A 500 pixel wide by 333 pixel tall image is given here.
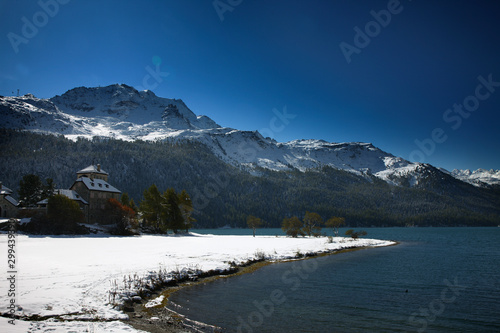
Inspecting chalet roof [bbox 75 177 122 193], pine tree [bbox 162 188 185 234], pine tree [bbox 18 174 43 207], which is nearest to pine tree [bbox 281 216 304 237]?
pine tree [bbox 162 188 185 234]

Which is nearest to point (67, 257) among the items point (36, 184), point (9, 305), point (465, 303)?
point (9, 305)

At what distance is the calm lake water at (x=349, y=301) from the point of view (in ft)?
56.9

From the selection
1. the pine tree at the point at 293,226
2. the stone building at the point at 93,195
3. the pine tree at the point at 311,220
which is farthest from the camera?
the pine tree at the point at 311,220

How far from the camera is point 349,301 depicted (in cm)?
2231

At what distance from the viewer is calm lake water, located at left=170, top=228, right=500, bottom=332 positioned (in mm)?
17344

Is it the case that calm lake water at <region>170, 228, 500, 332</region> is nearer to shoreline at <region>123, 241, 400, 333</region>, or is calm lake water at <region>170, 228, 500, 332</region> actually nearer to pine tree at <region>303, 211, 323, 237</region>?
shoreline at <region>123, 241, 400, 333</region>

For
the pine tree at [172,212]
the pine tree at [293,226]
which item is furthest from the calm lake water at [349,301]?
the pine tree at [293,226]

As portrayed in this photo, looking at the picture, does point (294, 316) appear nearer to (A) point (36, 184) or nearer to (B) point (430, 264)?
(B) point (430, 264)

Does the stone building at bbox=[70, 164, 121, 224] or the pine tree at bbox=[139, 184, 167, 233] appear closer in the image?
the stone building at bbox=[70, 164, 121, 224]

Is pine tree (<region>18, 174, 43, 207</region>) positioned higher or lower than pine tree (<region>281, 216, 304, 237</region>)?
higher

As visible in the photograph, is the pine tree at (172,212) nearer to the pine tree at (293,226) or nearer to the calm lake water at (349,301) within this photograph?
the pine tree at (293,226)

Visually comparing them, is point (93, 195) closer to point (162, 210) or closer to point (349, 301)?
point (162, 210)

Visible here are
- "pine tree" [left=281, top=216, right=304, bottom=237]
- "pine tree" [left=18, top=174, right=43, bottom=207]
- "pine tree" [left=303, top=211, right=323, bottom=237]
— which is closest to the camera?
"pine tree" [left=18, top=174, right=43, bottom=207]

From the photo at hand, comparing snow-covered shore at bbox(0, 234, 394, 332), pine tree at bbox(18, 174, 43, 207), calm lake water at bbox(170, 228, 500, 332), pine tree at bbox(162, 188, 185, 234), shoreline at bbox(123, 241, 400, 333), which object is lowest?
calm lake water at bbox(170, 228, 500, 332)
